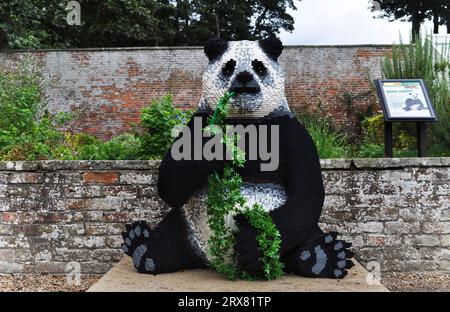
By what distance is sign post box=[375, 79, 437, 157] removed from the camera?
5.77 m

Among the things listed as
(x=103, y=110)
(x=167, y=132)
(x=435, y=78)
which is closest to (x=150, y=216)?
(x=167, y=132)

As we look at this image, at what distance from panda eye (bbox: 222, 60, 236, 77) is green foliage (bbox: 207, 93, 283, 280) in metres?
0.22

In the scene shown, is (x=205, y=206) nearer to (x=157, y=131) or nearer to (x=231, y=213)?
(x=231, y=213)

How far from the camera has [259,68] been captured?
372cm

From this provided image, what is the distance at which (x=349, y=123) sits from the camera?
48.0 feet

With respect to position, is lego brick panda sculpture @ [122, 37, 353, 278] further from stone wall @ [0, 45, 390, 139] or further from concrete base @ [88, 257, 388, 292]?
stone wall @ [0, 45, 390, 139]

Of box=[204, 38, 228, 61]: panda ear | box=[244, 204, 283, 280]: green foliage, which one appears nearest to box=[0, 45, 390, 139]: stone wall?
box=[204, 38, 228, 61]: panda ear

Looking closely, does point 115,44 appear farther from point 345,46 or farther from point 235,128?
point 235,128

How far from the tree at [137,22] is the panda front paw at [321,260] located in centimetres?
1308

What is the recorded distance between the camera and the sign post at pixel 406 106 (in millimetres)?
5770

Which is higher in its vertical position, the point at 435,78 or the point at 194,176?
the point at 435,78

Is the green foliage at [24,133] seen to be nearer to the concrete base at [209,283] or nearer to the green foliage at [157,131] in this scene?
the green foliage at [157,131]
